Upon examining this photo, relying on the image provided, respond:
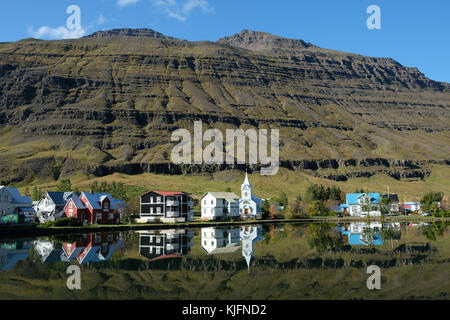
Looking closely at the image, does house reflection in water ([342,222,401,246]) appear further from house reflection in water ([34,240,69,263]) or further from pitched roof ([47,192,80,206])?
pitched roof ([47,192,80,206])

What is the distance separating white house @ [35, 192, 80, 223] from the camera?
85625 millimetres

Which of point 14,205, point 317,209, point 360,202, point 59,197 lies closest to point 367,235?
point 59,197

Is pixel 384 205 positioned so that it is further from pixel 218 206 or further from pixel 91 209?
pixel 91 209

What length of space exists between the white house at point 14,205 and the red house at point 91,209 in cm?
651

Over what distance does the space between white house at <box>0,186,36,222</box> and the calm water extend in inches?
1352

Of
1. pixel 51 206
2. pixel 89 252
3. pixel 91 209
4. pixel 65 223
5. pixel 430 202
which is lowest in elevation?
pixel 430 202

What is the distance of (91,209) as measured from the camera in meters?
83.5

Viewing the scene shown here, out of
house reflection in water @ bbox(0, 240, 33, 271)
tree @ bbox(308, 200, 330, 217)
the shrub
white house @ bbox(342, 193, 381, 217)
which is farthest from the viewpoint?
white house @ bbox(342, 193, 381, 217)

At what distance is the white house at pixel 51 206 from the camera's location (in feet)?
281

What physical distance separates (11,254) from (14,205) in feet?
141

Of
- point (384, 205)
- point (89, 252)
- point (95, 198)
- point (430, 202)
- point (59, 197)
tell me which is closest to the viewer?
point (89, 252)

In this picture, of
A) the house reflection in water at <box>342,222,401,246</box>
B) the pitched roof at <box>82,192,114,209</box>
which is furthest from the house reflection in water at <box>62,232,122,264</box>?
the pitched roof at <box>82,192,114,209</box>
